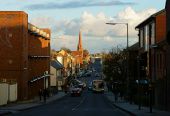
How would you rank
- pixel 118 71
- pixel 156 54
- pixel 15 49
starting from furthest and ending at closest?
pixel 118 71
pixel 15 49
pixel 156 54

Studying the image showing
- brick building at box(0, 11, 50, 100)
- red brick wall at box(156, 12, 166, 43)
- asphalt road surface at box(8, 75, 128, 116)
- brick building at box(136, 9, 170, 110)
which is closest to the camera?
asphalt road surface at box(8, 75, 128, 116)

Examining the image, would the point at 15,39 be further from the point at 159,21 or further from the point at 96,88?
the point at 96,88

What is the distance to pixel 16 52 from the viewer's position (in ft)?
255

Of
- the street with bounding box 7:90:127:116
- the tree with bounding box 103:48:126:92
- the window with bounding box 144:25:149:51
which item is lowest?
the street with bounding box 7:90:127:116

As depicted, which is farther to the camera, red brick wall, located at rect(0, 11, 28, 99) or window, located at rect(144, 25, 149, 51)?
red brick wall, located at rect(0, 11, 28, 99)

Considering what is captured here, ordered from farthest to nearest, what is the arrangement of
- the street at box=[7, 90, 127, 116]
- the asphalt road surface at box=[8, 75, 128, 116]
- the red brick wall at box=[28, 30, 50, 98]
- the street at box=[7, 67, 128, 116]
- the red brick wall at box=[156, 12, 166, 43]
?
the red brick wall at box=[28, 30, 50, 98] → the red brick wall at box=[156, 12, 166, 43] → the street at box=[7, 90, 127, 116] → the street at box=[7, 67, 128, 116] → the asphalt road surface at box=[8, 75, 128, 116]

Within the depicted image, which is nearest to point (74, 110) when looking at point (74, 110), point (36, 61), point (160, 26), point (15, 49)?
point (74, 110)

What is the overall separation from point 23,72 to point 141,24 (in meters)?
18.7

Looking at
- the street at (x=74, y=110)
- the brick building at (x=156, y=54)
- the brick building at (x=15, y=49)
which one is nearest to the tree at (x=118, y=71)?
the brick building at (x=156, y=54)

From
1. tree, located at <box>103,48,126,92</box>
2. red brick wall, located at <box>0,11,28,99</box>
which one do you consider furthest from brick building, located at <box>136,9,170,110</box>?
red brick wall, located at <box>0,11,28,99</box>

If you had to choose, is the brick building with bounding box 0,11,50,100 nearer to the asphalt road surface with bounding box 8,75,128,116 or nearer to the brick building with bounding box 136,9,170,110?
the asphalt road surface with bounding box 8,75,128,116

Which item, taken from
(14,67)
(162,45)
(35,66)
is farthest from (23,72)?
(162,45)

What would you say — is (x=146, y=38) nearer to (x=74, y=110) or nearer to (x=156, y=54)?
(x=156, y=54)

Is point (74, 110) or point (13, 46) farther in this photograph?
point (13, 46)
